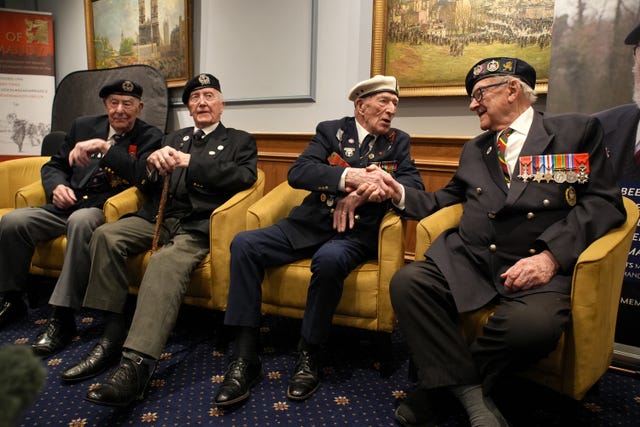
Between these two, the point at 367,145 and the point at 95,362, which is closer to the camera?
the point at 95,362

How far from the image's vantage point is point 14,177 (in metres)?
2.96

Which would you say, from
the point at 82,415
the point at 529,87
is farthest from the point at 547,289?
the point at 82,415

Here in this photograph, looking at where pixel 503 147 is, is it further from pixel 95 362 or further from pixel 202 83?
pixel 95 362

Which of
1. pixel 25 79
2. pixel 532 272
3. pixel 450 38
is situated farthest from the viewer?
pixel 25 79

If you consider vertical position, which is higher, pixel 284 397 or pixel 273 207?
pixel 273 207

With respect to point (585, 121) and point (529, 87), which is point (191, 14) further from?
point (585, 121)

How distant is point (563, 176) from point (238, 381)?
1.47 m

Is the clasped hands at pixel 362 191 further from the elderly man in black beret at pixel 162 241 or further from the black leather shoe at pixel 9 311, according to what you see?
the black leather shoe at pixel 9 311

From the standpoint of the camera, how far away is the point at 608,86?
6.72 ft

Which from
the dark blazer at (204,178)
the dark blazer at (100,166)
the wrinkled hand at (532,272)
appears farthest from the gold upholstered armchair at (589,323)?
the dark blazer at (100,166)

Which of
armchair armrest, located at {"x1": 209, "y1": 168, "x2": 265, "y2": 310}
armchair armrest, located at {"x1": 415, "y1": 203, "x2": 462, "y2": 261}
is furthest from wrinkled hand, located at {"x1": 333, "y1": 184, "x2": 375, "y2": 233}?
armchair armrest, located at {"x1": 209, "y1": 168, "x2": 265, "y2": 310}

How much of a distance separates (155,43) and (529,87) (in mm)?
3240

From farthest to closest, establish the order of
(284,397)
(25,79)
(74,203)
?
(25,79), (74,203), (284,397)

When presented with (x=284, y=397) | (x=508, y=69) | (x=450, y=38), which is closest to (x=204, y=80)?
(x=450, y=38)
